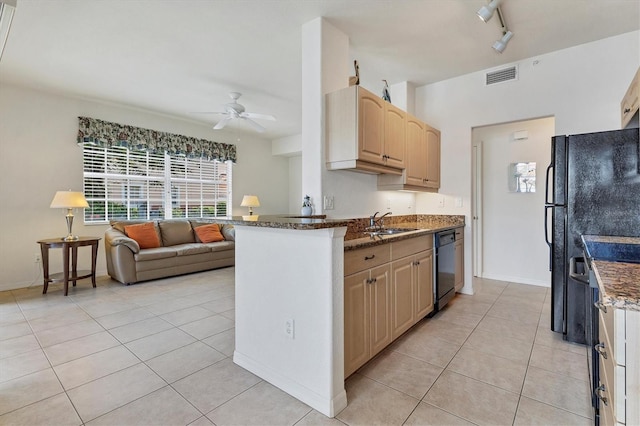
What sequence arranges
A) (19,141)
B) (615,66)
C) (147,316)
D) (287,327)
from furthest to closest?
(19,141)
(147,316)
(615,66)
(287,327)

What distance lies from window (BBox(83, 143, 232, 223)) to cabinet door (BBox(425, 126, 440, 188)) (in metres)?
4.38

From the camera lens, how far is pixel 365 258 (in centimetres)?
199

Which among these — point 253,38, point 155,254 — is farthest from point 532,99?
point 155,254

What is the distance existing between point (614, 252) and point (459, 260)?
2.11 metres

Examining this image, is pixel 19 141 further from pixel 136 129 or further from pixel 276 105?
pixel 276 105

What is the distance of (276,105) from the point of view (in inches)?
196

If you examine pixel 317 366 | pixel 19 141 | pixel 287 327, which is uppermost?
pixel 19 141

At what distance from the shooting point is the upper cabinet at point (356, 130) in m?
2.49

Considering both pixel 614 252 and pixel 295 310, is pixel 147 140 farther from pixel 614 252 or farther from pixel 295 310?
pixel 614 252

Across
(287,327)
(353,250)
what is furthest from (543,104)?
(287,327)

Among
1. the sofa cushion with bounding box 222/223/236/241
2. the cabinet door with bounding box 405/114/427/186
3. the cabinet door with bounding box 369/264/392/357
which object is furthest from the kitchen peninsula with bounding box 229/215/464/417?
the sofa cushion with bounding box 222/223/236/241

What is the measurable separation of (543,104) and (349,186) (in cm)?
228

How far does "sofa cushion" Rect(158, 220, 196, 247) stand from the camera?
5.15m

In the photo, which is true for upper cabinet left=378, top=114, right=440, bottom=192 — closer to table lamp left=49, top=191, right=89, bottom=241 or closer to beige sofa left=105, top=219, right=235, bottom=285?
beige sofa left=105, top=219, right=235, bottom=285
